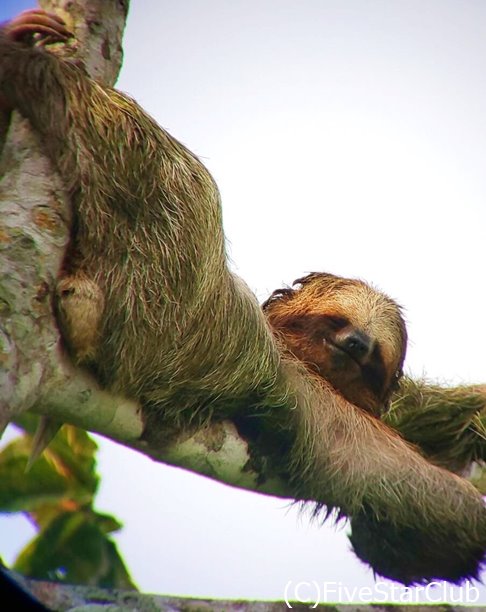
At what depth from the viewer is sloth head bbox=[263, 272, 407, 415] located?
6.23 m

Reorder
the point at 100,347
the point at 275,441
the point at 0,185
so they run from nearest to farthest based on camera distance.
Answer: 1. the point at 0,185
2. the point at 100,347
3. the point at 275,441

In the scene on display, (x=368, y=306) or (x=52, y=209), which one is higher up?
(x=52, y=209)

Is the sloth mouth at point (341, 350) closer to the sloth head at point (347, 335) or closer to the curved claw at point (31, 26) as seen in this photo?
the sloth head at point (347, 335)

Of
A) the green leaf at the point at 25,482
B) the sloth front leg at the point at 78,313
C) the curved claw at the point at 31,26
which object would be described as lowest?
the green leaf at the point at 25,482

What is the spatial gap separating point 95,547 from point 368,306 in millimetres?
2759

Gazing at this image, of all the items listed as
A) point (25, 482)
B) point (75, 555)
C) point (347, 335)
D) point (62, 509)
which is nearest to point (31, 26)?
point (25, 482)

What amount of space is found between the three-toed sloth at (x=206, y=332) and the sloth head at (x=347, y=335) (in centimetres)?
1

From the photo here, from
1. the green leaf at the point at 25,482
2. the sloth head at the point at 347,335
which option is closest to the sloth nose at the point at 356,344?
the sloth head at the point at 347,335

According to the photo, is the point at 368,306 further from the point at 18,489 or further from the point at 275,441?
the point at 18,489

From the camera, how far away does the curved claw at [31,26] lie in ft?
14.5

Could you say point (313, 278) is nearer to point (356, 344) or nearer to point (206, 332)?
point (356, 344)

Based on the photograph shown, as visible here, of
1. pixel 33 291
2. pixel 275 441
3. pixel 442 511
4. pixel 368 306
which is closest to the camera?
pixel 33 291

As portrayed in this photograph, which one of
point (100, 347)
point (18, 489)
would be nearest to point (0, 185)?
point (100, 347)

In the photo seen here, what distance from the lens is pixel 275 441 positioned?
17.6ft
